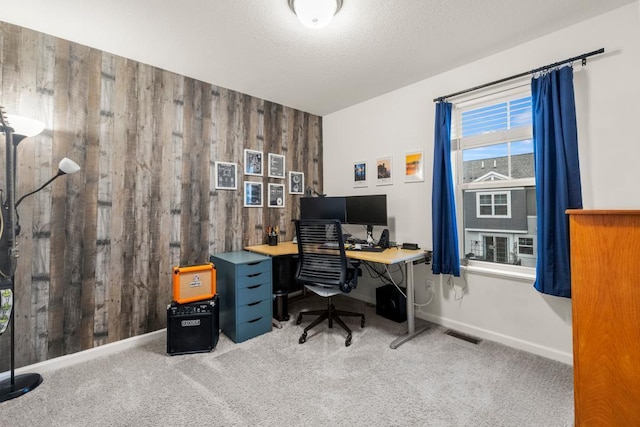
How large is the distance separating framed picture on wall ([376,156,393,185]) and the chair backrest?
1.17 metres

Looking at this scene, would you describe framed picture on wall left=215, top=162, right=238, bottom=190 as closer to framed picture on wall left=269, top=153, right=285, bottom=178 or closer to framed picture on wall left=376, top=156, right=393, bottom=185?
framed picture on wall left=269, top=153, right=285, bottom=178

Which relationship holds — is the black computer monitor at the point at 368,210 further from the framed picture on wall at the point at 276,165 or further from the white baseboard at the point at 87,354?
the white baseboard at the point at 87,354

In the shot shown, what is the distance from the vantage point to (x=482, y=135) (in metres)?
2.52

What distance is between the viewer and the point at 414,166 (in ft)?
9.65

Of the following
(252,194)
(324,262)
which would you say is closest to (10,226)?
(252,194)

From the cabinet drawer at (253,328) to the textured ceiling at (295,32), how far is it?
2.37m

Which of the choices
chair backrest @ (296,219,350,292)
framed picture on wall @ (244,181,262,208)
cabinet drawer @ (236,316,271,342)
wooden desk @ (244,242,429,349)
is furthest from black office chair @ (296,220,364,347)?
framed picture on wall @ (244,181,262,208)

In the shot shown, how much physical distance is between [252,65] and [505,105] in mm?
2309

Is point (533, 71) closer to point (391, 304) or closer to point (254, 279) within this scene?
point (391, 304)

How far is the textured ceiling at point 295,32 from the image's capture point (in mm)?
1801

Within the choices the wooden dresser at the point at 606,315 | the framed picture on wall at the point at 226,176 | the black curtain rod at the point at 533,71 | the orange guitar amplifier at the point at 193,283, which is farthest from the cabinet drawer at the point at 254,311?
the black curtain rod at the point at 533,71

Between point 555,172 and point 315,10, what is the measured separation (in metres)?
2.01

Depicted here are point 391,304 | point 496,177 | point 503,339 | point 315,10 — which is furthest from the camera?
point 391,304

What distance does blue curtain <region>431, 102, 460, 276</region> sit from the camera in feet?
8.26
